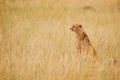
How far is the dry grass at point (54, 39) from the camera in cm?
445

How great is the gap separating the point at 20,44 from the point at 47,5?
13.2 ft

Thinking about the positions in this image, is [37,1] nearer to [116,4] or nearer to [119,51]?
[116,4]

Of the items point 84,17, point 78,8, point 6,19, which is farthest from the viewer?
point 78,8

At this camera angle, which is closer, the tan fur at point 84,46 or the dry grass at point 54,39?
the dry grass at point 54,39

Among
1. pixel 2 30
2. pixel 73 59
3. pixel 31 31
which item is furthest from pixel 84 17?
pixel 73 59

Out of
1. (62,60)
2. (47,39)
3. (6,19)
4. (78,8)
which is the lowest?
(62,60)

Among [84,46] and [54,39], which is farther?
[54,39]

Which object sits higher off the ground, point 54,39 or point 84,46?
point 54,39

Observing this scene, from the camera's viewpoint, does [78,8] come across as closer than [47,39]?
No

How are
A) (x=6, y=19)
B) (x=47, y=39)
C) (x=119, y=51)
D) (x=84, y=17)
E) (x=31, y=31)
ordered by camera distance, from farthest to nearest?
(x=84, y=17)
(x=6, y=19)
(x=31, y=31)
(x=47, y=39)
(x=119, y=51)

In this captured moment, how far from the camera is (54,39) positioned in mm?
5949

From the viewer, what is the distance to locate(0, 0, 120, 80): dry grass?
4453 mm

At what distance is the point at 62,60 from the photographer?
15.5 ft

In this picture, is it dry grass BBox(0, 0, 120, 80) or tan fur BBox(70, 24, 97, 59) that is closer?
dry grass BBox(0, 0, 120, 80)
